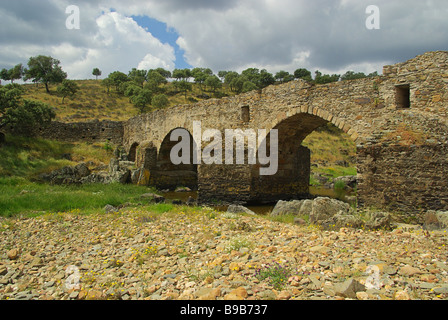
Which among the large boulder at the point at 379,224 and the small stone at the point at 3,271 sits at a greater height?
the large boulder at the point at 379,224

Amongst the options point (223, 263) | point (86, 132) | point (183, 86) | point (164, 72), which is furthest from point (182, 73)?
point (223, 263)

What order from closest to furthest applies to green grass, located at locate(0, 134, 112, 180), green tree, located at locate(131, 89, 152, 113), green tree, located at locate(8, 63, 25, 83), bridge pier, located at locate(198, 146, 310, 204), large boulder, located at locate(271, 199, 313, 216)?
large boulder, located at locate(271, 199, 313, 216) < bridge pier, located at locate(198, 146, 310, 204) < green grass, located at locate(0, 134, 112, 180) < green tree, located at locate(131, 89, 152, 113) < green tree, located at locate(8, 63, 25, 83)

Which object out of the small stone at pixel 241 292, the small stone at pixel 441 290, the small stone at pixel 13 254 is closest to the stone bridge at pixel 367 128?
the small stone at pixel 441 290

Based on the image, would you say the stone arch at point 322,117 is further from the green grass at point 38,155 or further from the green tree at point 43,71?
the green tree at point 43,71

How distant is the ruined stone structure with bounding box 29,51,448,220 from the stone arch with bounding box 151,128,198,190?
5.47 metres

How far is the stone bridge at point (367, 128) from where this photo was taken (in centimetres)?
830

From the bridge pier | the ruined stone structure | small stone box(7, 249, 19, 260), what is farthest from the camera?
the bridge pier

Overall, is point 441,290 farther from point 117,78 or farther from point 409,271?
point 117,78

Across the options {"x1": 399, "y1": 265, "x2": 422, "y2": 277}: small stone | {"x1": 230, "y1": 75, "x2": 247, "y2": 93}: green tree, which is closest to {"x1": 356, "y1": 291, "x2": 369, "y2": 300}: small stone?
{"x1": 399, "y1": 265, "x2": 422, "y2": 277}: small stone

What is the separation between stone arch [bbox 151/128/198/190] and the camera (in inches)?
789

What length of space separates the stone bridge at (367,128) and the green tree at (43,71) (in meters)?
41.2

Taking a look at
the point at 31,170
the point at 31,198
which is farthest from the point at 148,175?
the point at 31,198

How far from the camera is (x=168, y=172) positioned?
68.1ft

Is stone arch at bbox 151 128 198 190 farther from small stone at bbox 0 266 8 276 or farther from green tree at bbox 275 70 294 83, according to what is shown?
green tree at bbox 275 70 294 83
